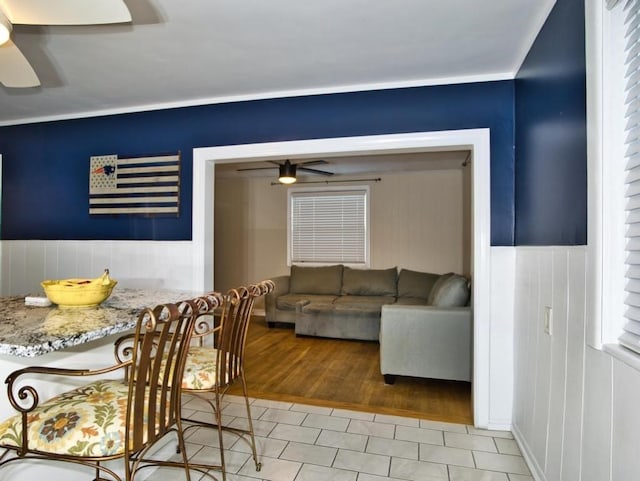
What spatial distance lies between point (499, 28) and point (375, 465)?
93.3 inches

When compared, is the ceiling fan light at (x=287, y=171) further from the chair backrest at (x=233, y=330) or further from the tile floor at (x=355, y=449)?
the chair backrest at (x=233, y=330)

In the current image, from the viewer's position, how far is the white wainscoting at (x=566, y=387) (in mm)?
1131

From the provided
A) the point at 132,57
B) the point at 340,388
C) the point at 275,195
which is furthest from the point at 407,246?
the point at 132,57

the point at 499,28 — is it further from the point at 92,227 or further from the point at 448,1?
the point at 92,227

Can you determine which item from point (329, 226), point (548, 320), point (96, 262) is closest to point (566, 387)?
point (548, 320)

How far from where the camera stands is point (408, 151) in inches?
105

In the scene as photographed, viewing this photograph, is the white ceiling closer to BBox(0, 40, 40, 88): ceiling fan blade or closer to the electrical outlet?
BBox(0, 40, 40, 88): ceiling fan blade

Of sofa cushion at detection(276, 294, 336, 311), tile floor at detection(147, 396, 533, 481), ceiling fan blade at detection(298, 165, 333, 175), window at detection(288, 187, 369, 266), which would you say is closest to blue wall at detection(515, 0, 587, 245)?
tile floor at detection(147, 396, 533, 481)

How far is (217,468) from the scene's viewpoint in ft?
5.79

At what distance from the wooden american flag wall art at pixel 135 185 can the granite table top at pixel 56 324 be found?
137cm

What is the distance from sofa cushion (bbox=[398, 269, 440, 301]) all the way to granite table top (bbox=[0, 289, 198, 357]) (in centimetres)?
389

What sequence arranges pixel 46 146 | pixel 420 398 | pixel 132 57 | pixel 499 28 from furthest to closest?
pixel 46 146, pixel 420 398, pixel 132 57, pixel 499 28

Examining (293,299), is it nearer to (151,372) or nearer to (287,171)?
(287,171)

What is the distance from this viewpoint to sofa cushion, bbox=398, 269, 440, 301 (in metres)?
5.11
